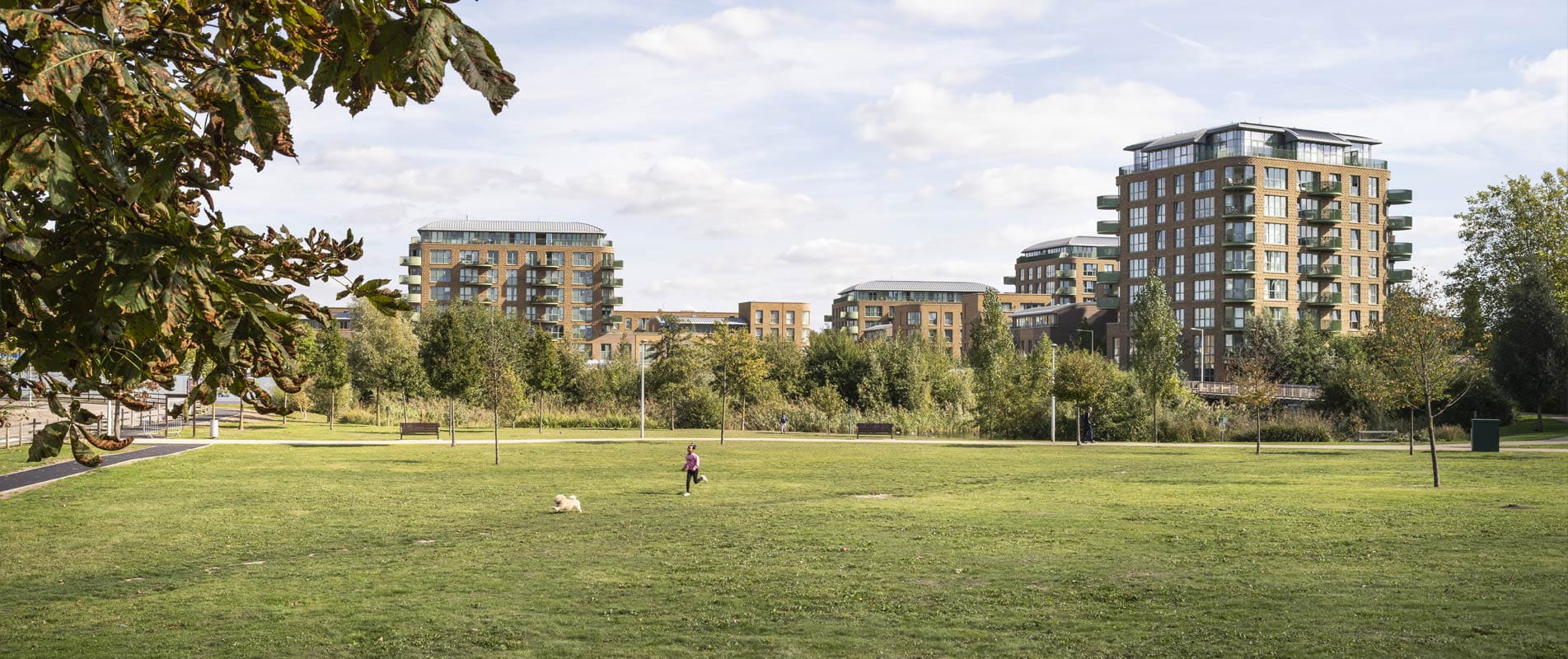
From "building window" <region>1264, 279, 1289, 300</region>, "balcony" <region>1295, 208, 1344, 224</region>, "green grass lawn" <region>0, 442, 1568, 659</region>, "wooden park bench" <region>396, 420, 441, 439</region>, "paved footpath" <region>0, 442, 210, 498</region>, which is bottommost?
"green grass lawn" <region>0, 442, 1568, 659</region>

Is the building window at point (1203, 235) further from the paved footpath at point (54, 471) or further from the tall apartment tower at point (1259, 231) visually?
the paved footpath at point (54, 471)

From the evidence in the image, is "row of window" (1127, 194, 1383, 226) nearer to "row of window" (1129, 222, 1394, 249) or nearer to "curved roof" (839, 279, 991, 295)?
"row of window" (1129, 222, 1394, 249)

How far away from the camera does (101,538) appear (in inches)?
698

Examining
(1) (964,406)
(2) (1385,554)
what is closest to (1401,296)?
(2) (1385,554)

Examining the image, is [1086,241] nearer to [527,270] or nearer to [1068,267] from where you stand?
[1068,267]

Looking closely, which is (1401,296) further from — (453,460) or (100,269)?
(100,269)

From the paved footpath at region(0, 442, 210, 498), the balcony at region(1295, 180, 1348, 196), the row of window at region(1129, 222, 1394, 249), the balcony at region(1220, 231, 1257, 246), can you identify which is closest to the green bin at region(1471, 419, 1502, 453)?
the paved footpath at region(0, 442, 210, 498)

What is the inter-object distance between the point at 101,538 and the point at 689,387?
2100 inches

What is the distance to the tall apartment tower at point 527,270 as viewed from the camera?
5502 inches

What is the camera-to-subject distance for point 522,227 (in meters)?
145

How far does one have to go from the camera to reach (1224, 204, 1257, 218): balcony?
99938 mm

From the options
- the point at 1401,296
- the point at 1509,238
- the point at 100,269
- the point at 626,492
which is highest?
the point at 1509,238

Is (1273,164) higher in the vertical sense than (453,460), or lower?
higher

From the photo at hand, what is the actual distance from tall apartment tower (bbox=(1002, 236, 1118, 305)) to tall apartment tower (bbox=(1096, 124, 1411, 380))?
52.3m
